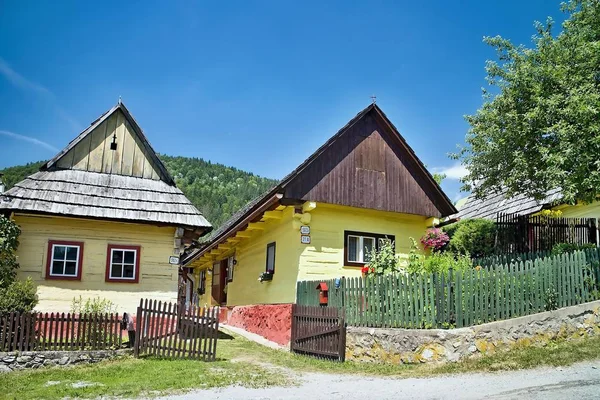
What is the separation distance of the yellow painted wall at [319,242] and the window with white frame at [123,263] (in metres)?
4.56

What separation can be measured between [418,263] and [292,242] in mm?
4200

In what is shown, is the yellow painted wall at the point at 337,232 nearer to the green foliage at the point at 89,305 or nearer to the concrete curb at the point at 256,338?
the concrete curb at the point at 256,338

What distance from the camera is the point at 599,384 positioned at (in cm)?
807

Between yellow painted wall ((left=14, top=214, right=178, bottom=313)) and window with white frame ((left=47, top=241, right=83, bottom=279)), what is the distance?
0.54 feet

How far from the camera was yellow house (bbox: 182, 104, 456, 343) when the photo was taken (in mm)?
15586

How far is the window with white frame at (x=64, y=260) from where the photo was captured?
15781 mm

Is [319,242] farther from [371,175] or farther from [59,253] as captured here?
[59,253]

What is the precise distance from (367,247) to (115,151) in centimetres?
964

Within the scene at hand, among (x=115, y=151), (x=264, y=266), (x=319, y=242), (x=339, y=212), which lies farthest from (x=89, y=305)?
(x=339, y=212)

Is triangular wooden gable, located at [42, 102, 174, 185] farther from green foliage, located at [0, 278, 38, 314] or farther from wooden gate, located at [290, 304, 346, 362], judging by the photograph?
wooden gate, located at [290, 304, 346, 362]

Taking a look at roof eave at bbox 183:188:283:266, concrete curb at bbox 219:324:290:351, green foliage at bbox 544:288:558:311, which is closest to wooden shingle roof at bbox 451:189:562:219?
green foliage at bbox 544:288:558:311

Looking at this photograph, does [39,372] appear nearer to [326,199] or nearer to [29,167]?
[326,199]

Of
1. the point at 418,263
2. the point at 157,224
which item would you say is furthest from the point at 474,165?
the point at 157,224

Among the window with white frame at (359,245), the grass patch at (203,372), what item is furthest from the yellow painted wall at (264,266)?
the grass patch at (203,372)
